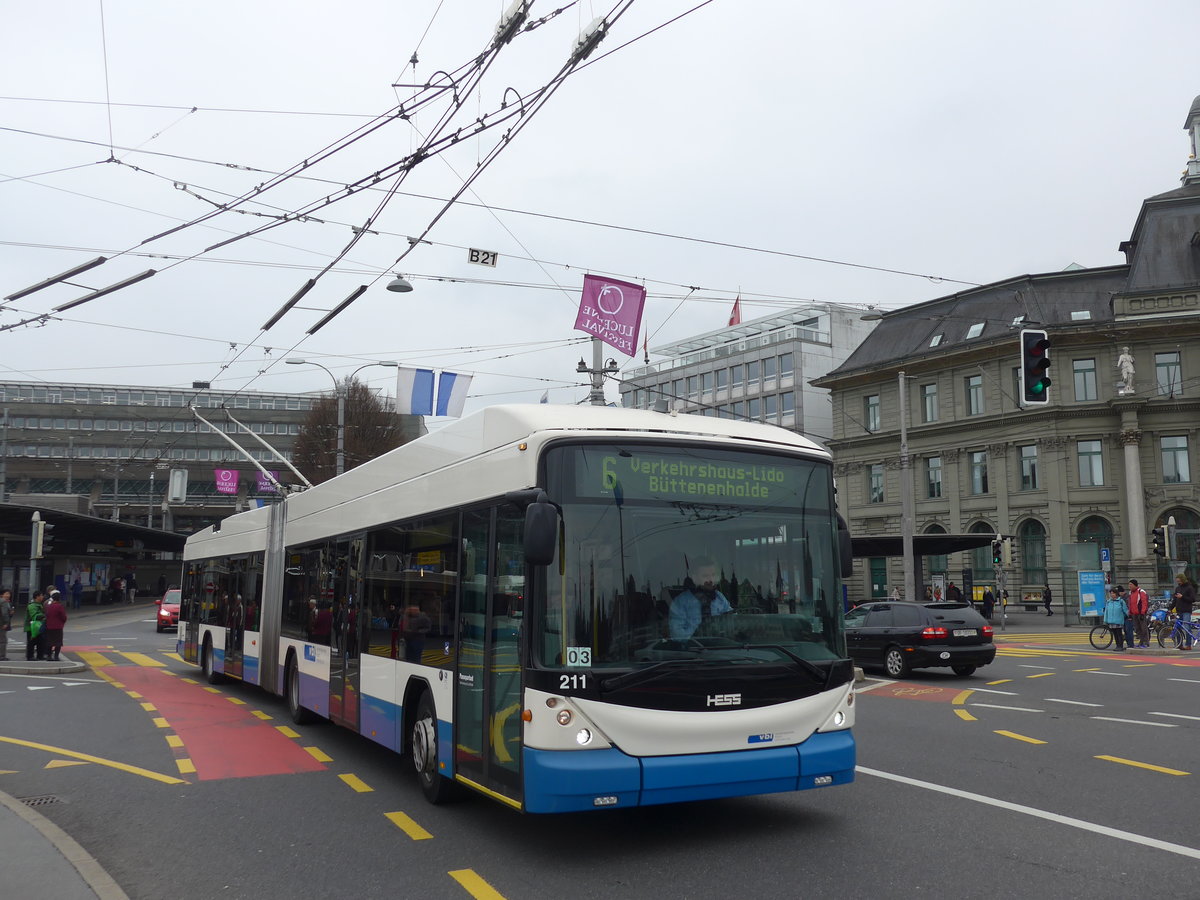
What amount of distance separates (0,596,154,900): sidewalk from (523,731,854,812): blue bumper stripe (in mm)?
2398

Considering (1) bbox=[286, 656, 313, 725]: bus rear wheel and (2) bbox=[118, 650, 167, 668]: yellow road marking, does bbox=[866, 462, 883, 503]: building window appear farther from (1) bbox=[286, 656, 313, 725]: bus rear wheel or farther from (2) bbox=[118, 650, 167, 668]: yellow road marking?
(1) bbox=[286, 656, 313, 725]: bus rear wheel

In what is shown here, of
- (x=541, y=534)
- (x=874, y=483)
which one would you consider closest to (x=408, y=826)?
(x=541, y=534)

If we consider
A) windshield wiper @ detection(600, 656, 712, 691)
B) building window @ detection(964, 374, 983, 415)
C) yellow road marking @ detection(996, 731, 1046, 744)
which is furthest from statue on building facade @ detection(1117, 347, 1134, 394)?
windshield wiper @ detection(600, 656, 712, 691)

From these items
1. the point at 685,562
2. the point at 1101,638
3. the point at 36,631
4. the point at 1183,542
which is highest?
the point at 1183,542

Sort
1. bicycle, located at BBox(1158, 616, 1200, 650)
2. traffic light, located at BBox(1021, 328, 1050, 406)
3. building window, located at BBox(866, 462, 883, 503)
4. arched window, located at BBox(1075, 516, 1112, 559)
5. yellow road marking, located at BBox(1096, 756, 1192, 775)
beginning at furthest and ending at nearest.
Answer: building window, located at BBox(866, 462, 883, 503) < arched window, located at BBox(1075, 516, 1112, 559) < bicycle, located at BBox(1158, 616, 1200, 650) < traffic light, located at BBox(1021, 328, 1050, 406) < yellow road marking, located at BBox(1096, 756, 1192, 775)

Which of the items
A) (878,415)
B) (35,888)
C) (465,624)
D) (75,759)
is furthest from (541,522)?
(878,415)

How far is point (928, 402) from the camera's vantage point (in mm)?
58781

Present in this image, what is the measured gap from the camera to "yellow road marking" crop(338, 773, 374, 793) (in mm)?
9281

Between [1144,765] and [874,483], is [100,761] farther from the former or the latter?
[874,483]

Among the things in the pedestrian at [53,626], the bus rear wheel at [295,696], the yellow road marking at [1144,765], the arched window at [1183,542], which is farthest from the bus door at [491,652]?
the arched window at [1183,542]

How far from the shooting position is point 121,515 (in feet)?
307

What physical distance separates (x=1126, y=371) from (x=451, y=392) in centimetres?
3885

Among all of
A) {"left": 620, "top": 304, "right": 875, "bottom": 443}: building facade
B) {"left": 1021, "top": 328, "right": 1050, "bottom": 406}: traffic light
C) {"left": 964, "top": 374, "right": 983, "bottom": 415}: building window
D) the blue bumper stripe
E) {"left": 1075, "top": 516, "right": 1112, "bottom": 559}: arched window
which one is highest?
{"left": 620, "top": 304, "right": 875, "bottom": 443}: building facade

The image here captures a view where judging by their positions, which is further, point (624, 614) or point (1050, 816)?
point (1050, 816)
